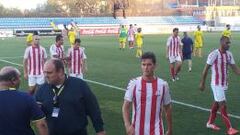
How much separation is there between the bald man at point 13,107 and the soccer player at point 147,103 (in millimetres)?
1385

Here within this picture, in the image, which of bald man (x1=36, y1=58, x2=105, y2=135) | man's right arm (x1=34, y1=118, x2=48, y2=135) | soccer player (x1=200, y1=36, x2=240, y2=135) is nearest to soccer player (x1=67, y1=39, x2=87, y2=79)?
soccer player (x1=200, y1=36, x2=240, y2=135)

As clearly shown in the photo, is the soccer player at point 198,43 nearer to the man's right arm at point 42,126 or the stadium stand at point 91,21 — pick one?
the man's right arm at point 42,126

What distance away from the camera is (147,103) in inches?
230

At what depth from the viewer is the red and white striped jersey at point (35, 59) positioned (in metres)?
12.6

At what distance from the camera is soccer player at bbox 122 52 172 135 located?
576 cm

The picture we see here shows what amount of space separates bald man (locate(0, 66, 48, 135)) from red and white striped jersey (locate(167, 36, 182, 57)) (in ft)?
46.1

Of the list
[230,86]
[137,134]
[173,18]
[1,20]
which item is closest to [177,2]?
[173,18]

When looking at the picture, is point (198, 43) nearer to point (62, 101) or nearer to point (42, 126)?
point (62, 101)

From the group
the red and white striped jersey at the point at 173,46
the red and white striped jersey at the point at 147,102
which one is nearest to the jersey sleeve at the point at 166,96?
the red and white striped jersey at the point at 147,102

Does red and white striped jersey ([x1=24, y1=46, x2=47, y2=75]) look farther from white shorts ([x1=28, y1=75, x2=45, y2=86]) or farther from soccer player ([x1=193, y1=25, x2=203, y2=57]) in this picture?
soccer player ([x1=193, y1=25, x2=203, y2=57])

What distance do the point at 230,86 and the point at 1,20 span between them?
59.4 meters

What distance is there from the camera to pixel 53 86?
520cm

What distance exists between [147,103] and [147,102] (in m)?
0.01

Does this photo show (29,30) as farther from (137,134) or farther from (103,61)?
(137,134)
